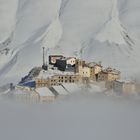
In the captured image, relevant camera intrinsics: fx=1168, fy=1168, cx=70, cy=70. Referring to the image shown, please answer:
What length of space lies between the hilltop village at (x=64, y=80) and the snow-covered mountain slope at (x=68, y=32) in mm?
1471

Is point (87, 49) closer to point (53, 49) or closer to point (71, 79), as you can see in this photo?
point (53, 49)

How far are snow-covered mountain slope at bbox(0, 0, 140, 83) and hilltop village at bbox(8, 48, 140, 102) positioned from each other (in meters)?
1.47

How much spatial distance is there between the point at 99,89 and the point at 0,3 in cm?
897

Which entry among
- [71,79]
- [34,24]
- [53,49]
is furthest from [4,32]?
[71,79]

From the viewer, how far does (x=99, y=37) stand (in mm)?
30500

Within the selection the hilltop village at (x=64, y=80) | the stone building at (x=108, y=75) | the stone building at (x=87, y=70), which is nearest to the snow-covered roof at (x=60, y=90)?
the hilltop village at (x=64, y=80)

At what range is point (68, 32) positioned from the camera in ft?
102

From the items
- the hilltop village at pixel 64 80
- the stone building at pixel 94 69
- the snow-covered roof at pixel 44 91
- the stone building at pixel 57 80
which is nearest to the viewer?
the snow-covered roof at pixel 44 91

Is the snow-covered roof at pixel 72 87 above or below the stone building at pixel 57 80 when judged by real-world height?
below

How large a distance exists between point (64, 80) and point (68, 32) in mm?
5424

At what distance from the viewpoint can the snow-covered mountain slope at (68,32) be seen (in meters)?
29.4

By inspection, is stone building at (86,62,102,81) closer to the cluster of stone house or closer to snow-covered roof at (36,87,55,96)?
the cluster of stone house

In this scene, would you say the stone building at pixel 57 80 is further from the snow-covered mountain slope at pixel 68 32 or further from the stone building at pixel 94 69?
the snow-covered mountain slope at pixel 68 32

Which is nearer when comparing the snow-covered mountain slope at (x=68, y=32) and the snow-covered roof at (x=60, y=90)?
the snow-covered roof at (x=60, y=90)
